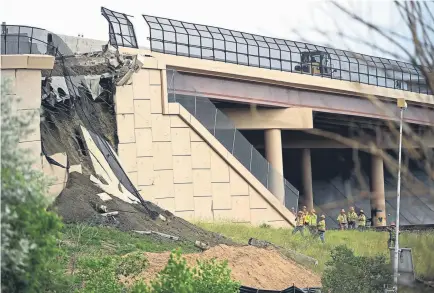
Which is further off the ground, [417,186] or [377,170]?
[377,170]

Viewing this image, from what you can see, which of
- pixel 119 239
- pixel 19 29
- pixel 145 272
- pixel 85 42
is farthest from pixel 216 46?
pixel 145 272

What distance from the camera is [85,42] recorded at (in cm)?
4750

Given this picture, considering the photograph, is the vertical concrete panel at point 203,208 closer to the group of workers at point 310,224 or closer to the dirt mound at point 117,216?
the group of workers at point 310,224

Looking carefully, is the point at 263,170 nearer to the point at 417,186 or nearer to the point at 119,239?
the point at 119,239

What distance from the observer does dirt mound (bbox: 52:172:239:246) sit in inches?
1194

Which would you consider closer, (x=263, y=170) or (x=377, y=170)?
(x=263, y=170)

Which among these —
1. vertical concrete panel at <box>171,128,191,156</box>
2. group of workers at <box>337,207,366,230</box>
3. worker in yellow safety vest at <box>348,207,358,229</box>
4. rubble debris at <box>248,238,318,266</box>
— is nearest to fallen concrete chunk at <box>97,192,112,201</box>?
rubble debris at <box>248,238,318,266</box>

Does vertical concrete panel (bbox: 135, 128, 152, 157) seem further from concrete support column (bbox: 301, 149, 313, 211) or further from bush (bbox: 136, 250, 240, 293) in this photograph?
concrete support column (bbox: 301, 149, 313, 211)

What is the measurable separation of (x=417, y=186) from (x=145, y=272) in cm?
1887

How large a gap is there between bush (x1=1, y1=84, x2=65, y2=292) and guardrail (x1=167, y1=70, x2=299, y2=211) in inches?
1204

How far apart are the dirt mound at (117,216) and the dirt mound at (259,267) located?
2.04m

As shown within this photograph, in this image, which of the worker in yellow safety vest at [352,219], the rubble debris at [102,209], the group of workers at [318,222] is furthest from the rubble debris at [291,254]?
the worker in yellow safety vest at [352,219]

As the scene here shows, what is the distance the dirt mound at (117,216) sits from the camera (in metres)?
30.3

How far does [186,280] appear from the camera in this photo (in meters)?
17.3
